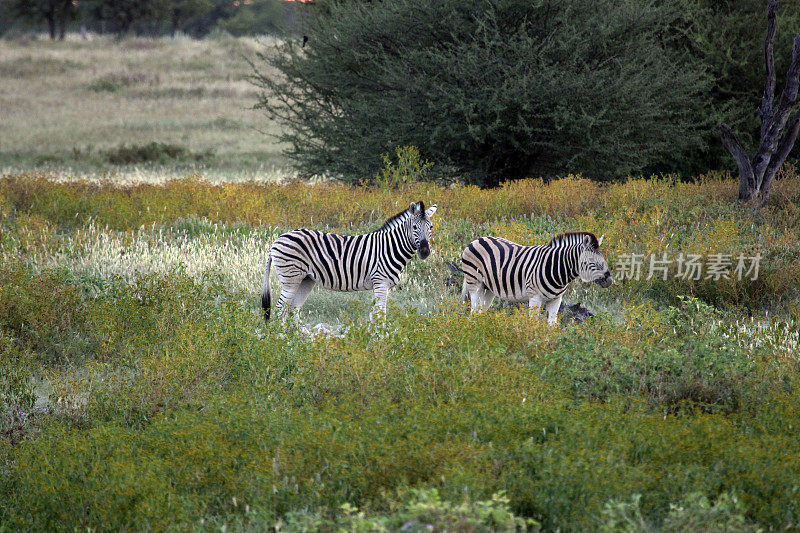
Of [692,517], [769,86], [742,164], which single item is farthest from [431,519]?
[769,86]

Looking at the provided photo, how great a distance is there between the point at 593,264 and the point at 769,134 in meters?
8.76

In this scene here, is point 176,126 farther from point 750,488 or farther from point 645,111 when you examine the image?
point 750,488

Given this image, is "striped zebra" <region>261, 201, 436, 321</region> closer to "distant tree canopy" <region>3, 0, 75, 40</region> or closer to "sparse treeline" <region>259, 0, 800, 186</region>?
"sparse treeline" <region>259, 0, 800, 186</region>

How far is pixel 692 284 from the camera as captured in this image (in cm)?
941

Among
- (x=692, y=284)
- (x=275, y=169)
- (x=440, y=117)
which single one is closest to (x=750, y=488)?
(x=692, y=284)

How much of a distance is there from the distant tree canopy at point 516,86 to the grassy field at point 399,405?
6.81 metres

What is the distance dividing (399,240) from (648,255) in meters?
4.03

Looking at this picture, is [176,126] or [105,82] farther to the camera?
[105,82]

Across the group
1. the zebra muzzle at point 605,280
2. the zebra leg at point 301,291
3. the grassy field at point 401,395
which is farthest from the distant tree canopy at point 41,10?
the zebra muzzle at point 605,280

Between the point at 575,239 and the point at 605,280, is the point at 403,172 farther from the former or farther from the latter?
the point at 605,280

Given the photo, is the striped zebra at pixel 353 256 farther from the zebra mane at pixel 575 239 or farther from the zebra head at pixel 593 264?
the zebra head at pixel 593 264

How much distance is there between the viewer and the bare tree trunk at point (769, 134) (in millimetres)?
14148

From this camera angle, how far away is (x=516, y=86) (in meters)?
16.7

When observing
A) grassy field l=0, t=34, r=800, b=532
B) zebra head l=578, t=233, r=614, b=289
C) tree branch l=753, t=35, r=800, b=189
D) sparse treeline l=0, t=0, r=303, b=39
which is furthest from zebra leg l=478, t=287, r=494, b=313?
sparse treeline l=0, t=0, r=303, b=39
